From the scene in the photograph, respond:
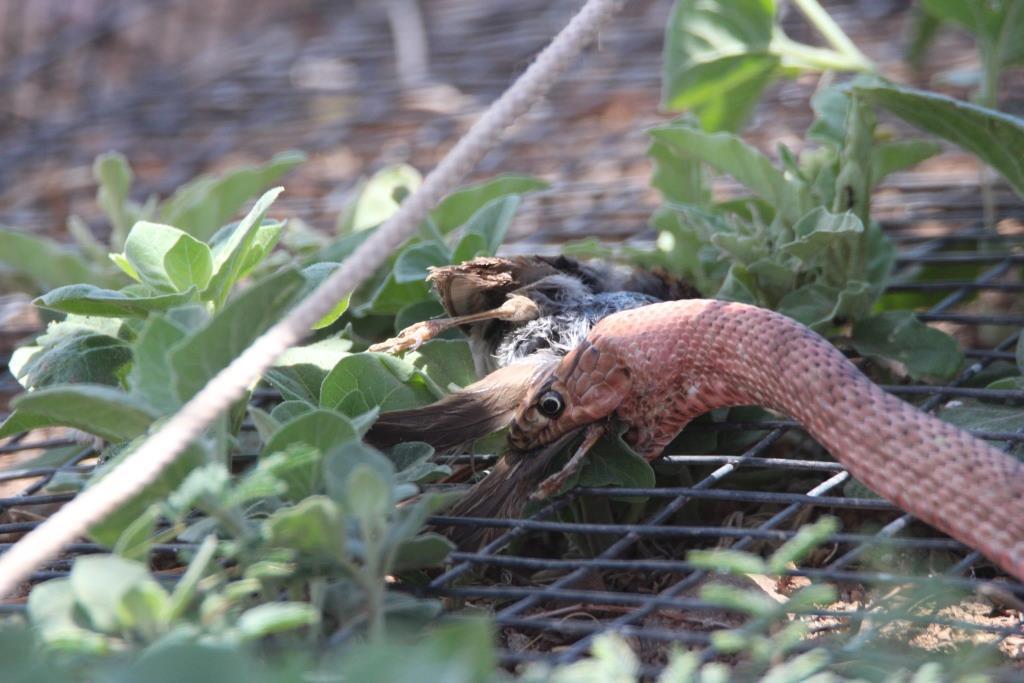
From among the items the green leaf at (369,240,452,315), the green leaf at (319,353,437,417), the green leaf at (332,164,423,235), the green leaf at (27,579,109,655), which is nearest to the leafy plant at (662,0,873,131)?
the green leaf at (332,164,423,235)

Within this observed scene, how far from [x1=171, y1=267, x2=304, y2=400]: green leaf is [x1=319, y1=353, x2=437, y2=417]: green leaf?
A: 183 millimetres

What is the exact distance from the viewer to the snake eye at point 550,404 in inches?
42.9

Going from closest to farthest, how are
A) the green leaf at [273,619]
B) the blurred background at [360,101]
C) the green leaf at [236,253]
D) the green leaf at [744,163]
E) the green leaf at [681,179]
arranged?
the green leaf at [273,619]
the green leaf at [236,253]
the green leaf at [744,163]
the green leaf at [681,179]
the blurred background at [360,101]

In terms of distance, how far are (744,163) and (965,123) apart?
0.27 m

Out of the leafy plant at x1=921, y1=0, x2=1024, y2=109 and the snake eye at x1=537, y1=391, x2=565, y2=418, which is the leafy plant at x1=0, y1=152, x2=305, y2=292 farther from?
the leafy plant at x1=921, y1=0, x2=1024, y2=109

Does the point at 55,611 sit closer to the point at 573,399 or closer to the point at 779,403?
the point at 573,399

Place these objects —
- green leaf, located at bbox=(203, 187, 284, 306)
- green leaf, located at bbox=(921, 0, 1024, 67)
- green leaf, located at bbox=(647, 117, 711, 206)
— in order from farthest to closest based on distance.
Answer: green leaf, located at bbox=(647, 117, 711, 206)
green leaf, located at bbox=(921, 0, 1024, 67)
green leaf, located at bbox=(203, 187, 284, 306)

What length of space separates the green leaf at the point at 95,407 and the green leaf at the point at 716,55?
125 cm

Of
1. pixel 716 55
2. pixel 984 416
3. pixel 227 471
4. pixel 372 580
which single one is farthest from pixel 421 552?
pixel 716 55

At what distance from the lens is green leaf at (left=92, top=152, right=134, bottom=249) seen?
1770mm

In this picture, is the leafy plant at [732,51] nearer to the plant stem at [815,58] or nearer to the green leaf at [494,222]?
the plant stem at [815,58]

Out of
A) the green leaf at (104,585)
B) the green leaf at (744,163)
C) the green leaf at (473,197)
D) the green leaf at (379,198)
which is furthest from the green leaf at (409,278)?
the green leaf at (104,585)

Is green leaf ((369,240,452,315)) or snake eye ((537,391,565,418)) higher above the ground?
green leaf ((369,240,452,315))

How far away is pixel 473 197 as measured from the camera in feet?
5.46
